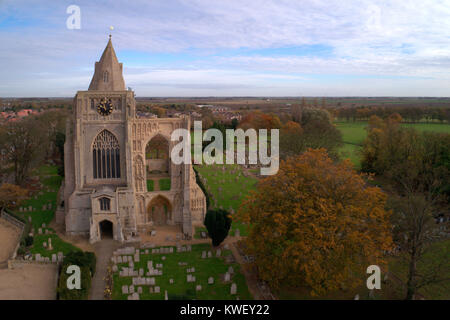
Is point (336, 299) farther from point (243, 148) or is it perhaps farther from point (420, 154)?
point (243, 148)

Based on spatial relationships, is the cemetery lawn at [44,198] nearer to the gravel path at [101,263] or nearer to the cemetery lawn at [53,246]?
the cemetery lawn at [53,246]

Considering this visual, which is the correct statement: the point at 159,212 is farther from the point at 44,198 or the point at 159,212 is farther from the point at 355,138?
the point at 355,138

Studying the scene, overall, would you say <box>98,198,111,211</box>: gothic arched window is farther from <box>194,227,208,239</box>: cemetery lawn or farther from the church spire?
the church spire

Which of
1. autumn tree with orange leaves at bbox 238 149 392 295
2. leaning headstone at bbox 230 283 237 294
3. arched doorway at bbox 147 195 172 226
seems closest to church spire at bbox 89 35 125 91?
arched doorway at bbox 147 195 172 226

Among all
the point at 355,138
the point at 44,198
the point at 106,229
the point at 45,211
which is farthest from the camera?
the point at 355,138

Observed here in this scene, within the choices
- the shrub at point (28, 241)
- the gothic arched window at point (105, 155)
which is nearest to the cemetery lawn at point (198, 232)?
the gothic arched window at point (105, 155)

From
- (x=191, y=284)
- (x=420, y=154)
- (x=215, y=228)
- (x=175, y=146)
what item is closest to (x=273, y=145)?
(x=420, y=154)

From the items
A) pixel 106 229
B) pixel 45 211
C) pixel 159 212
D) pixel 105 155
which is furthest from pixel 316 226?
pixel 45 211
